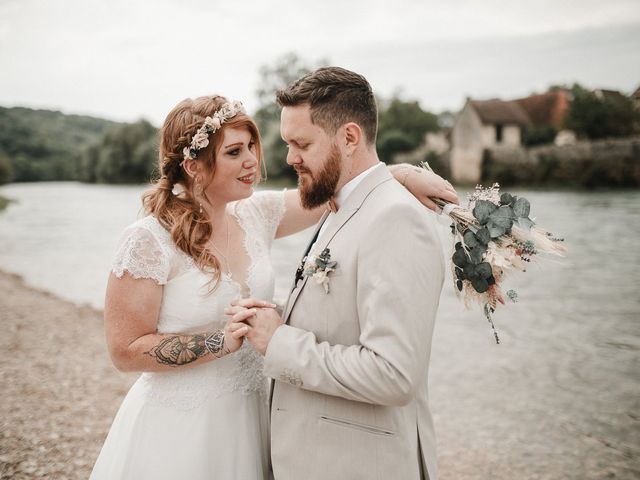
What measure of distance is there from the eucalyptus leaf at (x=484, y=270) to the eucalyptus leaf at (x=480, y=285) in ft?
0.07

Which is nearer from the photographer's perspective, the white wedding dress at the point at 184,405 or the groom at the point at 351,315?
the groom at the point at 351,315

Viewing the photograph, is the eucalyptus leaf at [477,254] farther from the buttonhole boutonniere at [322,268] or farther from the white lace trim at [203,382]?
the white lace trim at [203,382]

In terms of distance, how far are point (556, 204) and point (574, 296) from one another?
54.6 feet

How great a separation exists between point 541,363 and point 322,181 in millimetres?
8112

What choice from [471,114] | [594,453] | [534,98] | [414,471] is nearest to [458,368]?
[594,453]

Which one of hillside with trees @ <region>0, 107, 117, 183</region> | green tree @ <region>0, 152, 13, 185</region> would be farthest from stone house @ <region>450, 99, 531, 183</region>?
green tree @ <region>0, 152, 13, 185</region>

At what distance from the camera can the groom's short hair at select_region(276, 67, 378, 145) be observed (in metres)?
2.24

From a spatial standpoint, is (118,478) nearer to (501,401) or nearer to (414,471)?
(414,471)

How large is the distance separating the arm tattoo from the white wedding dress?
0.13 meters

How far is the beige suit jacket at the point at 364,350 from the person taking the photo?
1856mm

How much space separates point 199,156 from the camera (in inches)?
112

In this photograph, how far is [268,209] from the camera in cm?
359

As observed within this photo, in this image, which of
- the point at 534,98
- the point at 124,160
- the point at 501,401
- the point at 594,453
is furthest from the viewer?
the point at 124,160

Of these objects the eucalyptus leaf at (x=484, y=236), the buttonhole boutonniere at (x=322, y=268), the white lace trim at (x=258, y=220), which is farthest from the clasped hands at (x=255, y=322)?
the eucalyptus leaf at (x=484, y=236)
